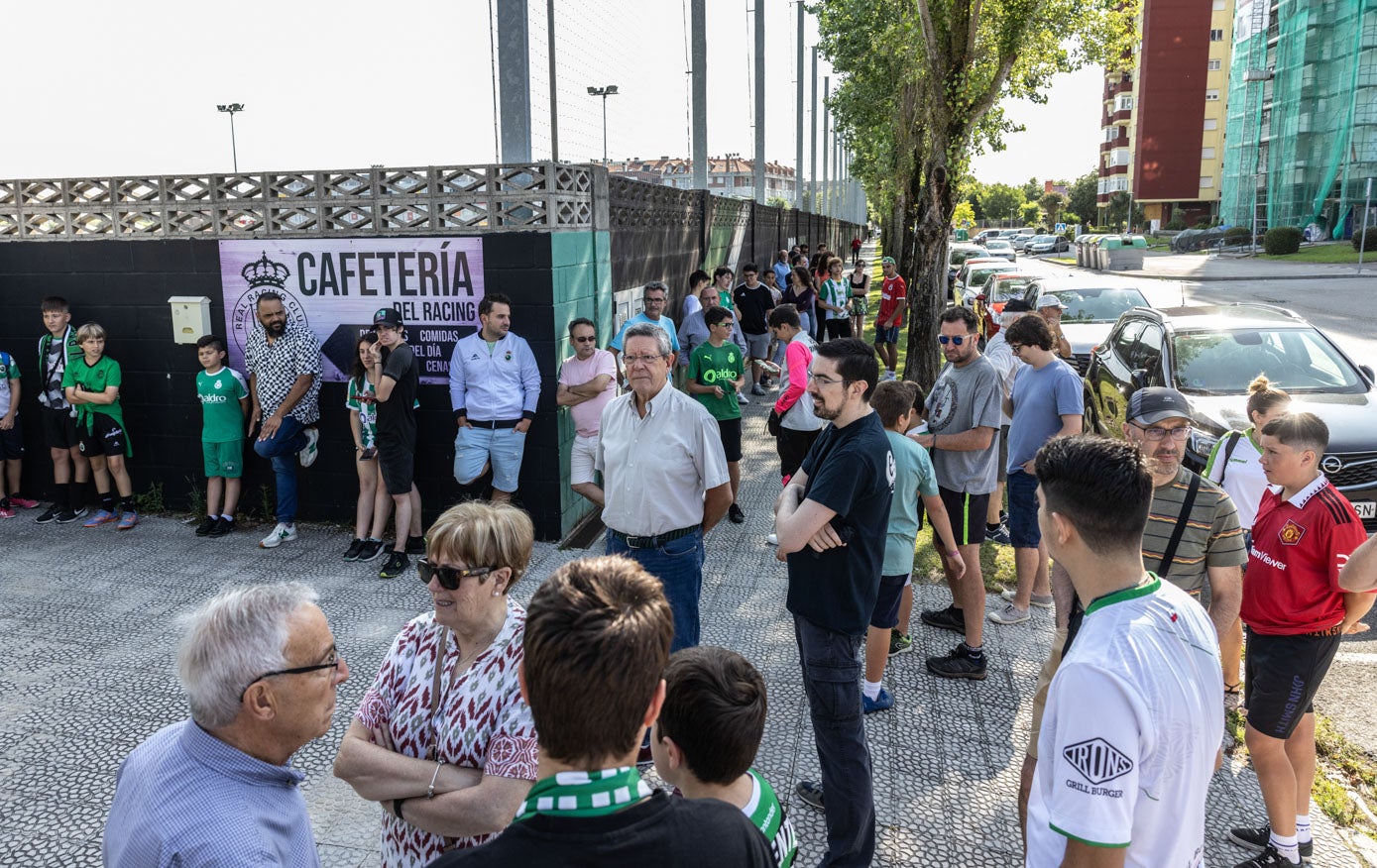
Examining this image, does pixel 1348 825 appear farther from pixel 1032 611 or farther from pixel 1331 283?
pixel 1331 283

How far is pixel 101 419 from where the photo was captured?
816 cm

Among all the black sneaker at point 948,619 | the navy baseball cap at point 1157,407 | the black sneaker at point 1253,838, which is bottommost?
the black sneaker at point 1253,838

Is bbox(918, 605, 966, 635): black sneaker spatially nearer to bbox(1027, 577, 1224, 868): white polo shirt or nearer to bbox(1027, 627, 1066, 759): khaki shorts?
bbox(1027, 627, 1066, 759): khaki shorts

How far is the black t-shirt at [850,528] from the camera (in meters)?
3.46

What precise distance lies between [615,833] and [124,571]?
23.0 ft

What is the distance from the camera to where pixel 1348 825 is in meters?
4.06

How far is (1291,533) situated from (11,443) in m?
9.70

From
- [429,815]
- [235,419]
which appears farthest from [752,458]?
[429,815]

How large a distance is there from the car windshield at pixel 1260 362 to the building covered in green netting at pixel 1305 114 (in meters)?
57.2

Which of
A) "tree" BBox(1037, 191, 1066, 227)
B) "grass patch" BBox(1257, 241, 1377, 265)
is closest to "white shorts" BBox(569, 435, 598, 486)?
"grass patch" BBox(1257, 241, 1377, 265)

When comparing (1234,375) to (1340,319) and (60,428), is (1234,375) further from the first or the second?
(1340,319)

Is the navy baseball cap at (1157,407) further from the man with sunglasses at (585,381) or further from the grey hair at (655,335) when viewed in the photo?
the man with sunglasses at (585,381)

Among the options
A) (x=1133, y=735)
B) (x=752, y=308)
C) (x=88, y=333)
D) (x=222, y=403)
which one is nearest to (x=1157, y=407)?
(x=1133, y=735)

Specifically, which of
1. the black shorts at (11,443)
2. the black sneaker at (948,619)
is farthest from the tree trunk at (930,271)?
the black shorts at (11,443)
